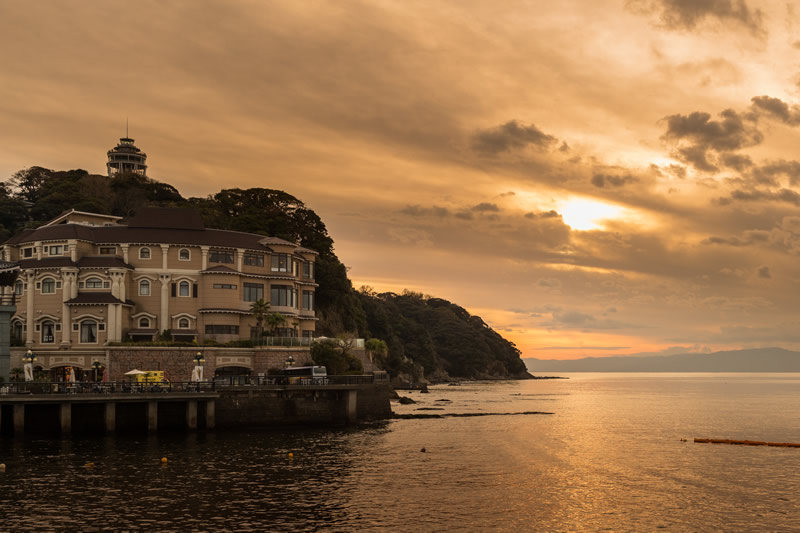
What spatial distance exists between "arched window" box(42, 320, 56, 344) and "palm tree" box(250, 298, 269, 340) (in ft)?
78.9

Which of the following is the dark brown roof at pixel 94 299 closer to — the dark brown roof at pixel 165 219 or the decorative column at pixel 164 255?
the decorative column at pixel 164 255

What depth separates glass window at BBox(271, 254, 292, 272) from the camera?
10894 cm

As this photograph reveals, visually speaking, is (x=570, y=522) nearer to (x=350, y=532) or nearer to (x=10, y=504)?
(x=350, y=532)

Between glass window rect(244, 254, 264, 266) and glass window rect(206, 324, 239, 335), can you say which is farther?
glass window rect(244, 254, 264, 266)

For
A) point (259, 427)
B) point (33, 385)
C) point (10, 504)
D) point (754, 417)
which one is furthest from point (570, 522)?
point (754, 417)

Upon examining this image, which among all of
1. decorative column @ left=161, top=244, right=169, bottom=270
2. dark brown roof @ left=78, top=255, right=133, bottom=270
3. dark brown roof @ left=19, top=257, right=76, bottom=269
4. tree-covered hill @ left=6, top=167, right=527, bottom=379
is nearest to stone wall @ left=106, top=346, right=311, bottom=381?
dark brown roof @ left=78, top=255, right=133, bottom=270

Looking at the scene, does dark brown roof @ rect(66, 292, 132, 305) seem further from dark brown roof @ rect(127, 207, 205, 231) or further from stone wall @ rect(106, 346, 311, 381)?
dark brown roof @ rect(127, 207, 205, 231)

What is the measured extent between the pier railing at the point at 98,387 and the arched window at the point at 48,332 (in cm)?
2480

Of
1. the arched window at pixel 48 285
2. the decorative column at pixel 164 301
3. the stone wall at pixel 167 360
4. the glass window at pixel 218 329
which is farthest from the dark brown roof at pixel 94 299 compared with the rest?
the glass window at pixel 218 329

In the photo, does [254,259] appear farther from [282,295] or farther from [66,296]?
[66,296]

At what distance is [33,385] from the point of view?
70.4 metres

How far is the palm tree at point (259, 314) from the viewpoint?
102 meters

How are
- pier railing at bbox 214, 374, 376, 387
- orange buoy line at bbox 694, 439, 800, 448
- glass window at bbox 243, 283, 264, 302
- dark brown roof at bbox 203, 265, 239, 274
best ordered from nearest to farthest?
pier railing at bbox 214, 374, 376, 387, orange buoy line at bbox 694, 439, 800, 448, dark brown roof at bbox 203, 265, 239, 274, glass window at bbox 243, 283, 264, 302

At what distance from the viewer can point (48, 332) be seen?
9550 centimetres
